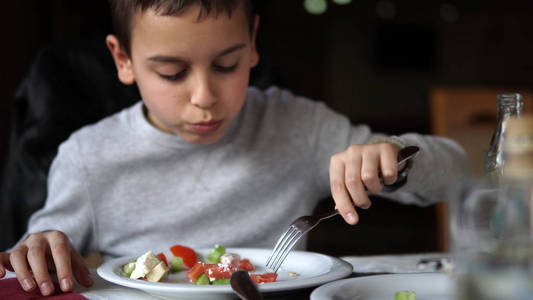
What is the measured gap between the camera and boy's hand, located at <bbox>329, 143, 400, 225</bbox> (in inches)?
31.4

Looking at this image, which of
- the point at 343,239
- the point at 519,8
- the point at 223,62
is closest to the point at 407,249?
the point at 343,239

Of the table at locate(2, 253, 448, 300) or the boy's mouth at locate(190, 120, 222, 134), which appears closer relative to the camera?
the table at locate(2, 253, 448, 300)

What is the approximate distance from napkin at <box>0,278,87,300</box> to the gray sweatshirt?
470 mm

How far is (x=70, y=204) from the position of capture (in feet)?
4.22

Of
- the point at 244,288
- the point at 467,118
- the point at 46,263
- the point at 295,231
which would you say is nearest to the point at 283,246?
the point at 295,231

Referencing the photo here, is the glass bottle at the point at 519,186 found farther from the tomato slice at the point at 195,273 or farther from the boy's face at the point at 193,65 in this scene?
the boy's face at the point at 193,65

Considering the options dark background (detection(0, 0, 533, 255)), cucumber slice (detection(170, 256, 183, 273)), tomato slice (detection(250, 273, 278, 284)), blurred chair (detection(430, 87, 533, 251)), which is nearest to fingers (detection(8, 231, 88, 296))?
cucumber slice (detection(170, 256, 183, 273))

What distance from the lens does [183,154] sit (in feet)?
4.44

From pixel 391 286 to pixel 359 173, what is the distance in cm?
21

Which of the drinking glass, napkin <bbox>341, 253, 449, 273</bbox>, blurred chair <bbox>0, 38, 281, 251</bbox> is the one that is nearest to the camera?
the drinking glass

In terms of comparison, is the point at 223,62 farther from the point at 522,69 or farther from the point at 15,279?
the point at 522,69

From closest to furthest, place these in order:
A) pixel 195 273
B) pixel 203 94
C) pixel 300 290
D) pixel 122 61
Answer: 1. pixel 300 290
2. pixel 195 273
3. pixel 203 94
4. pixel 122 61

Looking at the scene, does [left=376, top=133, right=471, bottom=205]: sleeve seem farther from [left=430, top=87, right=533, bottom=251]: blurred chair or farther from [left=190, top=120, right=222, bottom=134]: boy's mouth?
[left=430, top=87, right=533, bottom=251]: blurred chair

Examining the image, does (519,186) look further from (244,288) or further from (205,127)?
(205,127)
